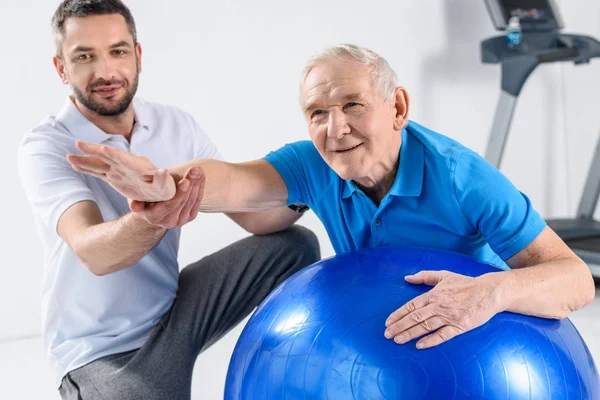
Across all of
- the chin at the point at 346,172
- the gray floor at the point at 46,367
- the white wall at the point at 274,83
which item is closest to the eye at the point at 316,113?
the chin at the point at 346,172

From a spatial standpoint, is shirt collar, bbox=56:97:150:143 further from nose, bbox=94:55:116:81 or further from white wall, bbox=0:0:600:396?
white wall, bbox=0:0:600:396

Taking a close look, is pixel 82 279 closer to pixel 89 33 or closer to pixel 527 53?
pixel 89 33

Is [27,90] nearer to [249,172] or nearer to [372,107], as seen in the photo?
[249,172]

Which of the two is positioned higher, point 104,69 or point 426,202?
point 104,69

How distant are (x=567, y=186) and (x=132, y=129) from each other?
11.2 feet

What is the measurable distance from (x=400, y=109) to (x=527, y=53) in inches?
87.7

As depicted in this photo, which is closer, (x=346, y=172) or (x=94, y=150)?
(x=94, y=150)

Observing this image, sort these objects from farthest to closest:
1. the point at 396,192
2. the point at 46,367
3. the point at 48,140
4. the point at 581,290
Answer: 1. the point at 46,367
2. the point at 48,140
3. the point at 396,192
4. the point at 581,290

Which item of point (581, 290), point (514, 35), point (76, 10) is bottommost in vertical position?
point (581, 290)

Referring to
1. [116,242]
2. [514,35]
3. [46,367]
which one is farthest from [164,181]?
[514,35]

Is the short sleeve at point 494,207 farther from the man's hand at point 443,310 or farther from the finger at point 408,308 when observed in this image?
the finger at point 408,308

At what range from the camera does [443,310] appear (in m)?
1.41

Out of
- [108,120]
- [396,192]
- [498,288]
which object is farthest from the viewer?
[108,120]

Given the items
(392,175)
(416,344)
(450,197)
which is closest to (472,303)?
(416,344)
